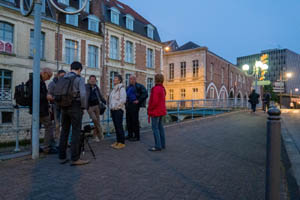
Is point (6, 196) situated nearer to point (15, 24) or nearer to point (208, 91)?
point (15, 24)

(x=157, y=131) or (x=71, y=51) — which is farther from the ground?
(x=71, y=51)

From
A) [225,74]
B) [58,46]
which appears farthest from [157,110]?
[225,74]

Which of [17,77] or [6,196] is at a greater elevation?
[17,77]

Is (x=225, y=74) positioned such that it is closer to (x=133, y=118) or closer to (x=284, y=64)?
(x=133, y=118)

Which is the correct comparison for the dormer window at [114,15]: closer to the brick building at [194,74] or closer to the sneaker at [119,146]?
the brick building at [194,74]

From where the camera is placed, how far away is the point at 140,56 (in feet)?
84.1

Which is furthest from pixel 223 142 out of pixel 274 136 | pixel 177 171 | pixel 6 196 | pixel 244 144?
pixel 6 196

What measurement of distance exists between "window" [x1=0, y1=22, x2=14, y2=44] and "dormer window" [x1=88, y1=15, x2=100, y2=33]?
685 cm

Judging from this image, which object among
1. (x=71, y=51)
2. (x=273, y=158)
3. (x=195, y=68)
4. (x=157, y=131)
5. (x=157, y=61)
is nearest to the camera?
(x=273, y=158)

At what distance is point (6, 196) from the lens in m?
2.60

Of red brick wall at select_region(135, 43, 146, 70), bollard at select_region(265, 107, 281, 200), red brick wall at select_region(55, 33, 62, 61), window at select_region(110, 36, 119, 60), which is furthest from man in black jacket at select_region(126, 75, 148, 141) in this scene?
red brick wall at select_region(135, 43, 146, 70)

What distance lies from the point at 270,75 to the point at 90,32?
102 m

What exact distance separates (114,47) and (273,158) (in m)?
22.4

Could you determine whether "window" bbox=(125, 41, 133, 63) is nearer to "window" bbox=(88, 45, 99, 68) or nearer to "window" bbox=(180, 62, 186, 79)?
"window" bbox=(88, 45, 99, 68)
